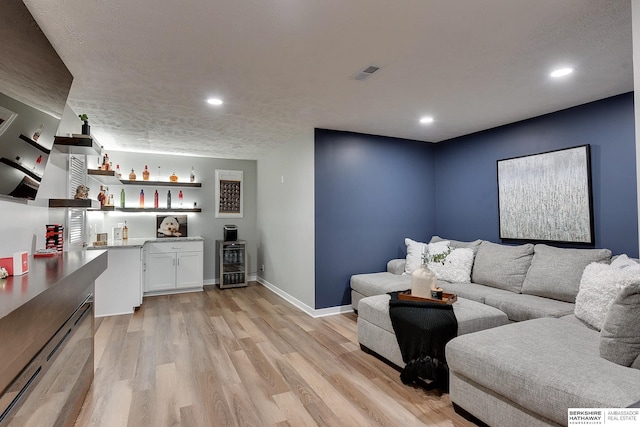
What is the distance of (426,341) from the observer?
2.54m

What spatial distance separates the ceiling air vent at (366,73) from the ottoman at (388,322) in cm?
196

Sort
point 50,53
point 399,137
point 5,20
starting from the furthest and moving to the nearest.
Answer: point 399,137 < point 50,53 < point 5,20

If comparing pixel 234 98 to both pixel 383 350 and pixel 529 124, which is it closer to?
pixel 383 350

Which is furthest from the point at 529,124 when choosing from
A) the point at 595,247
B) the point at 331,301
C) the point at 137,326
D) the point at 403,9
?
the point at 137,326

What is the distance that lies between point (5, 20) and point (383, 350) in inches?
126

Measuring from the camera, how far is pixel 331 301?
4453 millimetres

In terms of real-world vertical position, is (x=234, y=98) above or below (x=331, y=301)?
above

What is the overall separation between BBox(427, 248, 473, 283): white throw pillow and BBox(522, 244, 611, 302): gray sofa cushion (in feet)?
2.17

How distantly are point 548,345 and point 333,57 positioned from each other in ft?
7.63

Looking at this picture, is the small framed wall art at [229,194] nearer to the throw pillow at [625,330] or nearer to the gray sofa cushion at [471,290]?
the gray sofa cushion at [471,290]

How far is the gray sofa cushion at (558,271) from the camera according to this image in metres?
3.05

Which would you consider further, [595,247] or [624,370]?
[595,247]

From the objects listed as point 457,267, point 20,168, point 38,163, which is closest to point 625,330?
point 457,267

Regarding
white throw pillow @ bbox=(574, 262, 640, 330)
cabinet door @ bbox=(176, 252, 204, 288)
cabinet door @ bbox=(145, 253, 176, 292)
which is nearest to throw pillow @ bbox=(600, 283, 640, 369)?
white throw pillow @ bbox=(574, 262, 640, 330)
